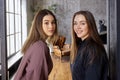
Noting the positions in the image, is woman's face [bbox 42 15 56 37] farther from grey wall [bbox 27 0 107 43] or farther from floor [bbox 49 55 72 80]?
grey wall [bbox 27 0 107 43]

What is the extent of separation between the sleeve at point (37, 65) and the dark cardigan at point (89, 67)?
138 mm

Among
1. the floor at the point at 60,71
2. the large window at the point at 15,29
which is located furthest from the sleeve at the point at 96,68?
the floor at the point at 60,71

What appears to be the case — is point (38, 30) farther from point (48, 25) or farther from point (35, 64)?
point (35, 64)

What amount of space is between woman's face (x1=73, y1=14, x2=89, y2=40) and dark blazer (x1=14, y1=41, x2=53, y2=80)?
16 centimetres

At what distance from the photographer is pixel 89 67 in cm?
91

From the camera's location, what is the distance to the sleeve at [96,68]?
90 centimetres

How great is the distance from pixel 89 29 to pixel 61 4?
4236 mm

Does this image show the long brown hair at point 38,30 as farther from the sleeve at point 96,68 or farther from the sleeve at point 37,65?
the sleeve at point 96,68

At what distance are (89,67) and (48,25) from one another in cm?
25

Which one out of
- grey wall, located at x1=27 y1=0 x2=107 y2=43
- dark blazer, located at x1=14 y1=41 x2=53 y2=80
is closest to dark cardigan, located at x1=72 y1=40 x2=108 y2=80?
dark blazer, located at x1=14 y1=41 x2=53 y2=80

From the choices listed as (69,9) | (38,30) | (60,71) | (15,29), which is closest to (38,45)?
(38,30)

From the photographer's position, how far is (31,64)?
36.7 inches

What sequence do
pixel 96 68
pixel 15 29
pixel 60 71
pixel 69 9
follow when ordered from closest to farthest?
pixel 96 68
pixel 15 29
pixel 60 71
pixel 69 9

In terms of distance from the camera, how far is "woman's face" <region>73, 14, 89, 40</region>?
96 centimetres
